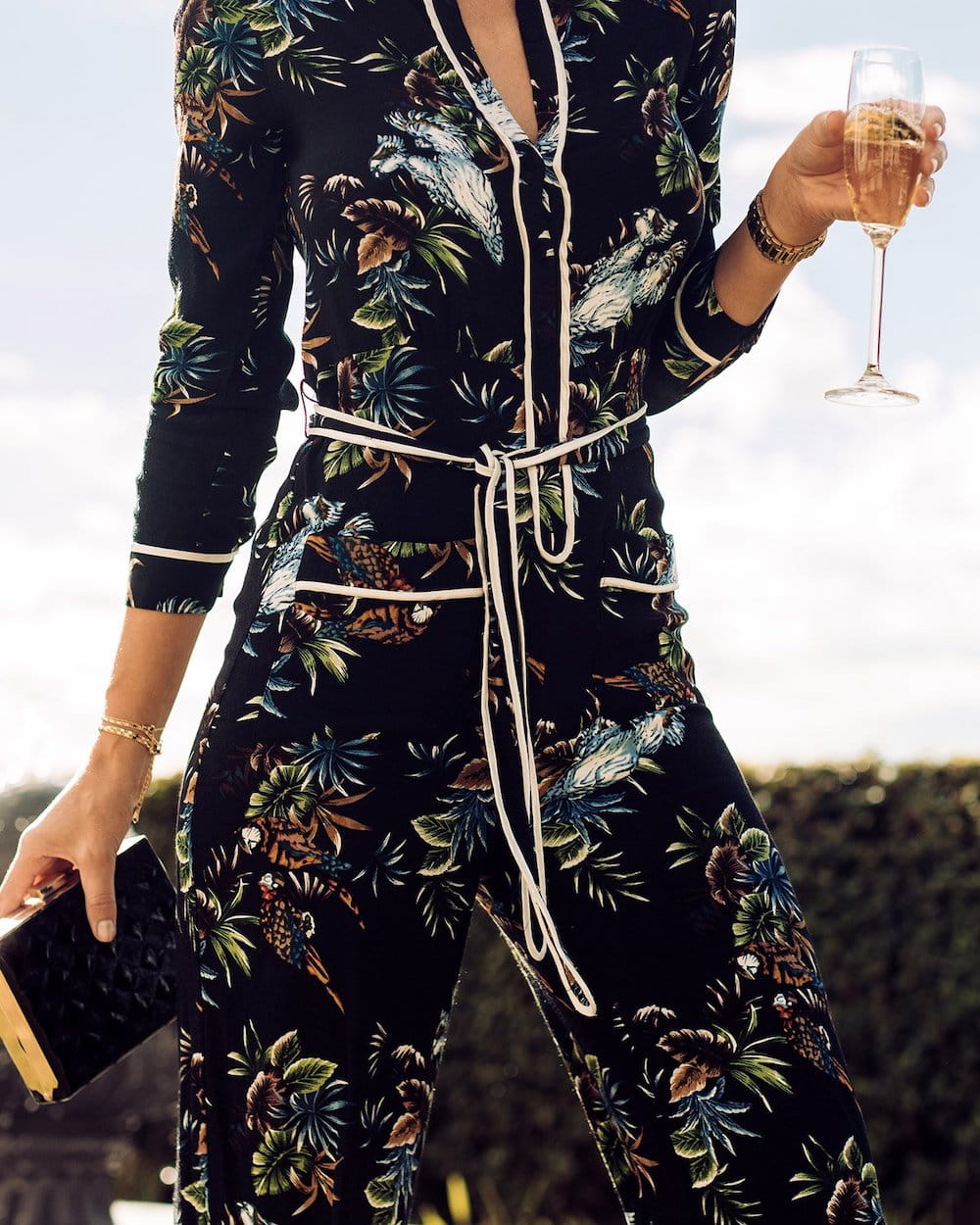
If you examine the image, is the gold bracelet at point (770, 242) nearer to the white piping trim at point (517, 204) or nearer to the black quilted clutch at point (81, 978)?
the white piping trim at point (517, 204)

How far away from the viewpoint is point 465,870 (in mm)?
1654

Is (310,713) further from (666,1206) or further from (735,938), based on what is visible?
(666,1206)

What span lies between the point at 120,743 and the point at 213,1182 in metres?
0.52

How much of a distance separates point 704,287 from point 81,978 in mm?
1174

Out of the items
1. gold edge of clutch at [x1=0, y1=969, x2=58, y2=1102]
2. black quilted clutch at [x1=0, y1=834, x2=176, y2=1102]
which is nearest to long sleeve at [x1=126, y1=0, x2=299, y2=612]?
black quilted clutch at [x1=0, y1=834, x2=176, y2=1102]

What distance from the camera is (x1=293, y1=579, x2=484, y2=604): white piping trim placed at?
5.36 feet

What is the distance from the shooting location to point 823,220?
6.29 feet

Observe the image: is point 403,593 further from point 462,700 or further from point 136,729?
point 136,729

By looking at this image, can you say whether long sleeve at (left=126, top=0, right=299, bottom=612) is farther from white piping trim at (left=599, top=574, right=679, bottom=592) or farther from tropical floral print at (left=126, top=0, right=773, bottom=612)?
white piping trim at (left=599, top=574, right=679, bottom=592)

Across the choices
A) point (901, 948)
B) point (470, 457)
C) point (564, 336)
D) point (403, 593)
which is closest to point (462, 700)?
point (403, 593)

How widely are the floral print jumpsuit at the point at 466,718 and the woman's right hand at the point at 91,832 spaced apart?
191mm

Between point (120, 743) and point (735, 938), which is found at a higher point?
point (120, 743)

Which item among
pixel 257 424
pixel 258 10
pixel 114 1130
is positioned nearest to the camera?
pixel 258 10

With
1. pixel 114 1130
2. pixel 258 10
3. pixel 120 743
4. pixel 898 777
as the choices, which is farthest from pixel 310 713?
pixel 898 777
